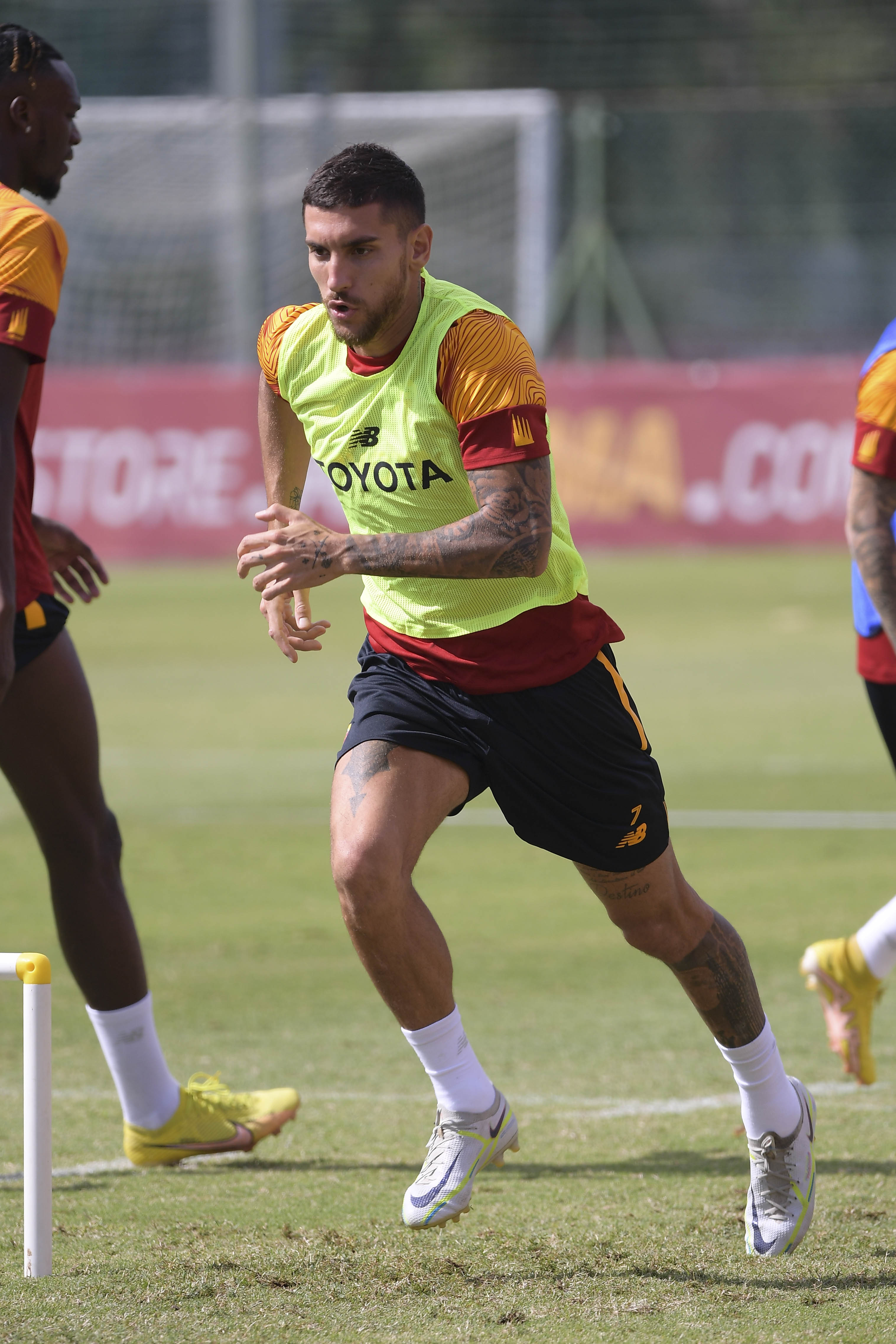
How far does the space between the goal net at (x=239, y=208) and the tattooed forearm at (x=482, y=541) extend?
21995mm

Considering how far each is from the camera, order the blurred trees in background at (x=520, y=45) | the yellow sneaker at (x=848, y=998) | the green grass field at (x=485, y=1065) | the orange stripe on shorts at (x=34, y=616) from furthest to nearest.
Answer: the blurred trees in background at (x=520, y=45) < the yellow sneaker at (x=848, y=998) < the orange stripe on shorts at (x=34, y=616) < the green grass field at (x=485, y=1065)

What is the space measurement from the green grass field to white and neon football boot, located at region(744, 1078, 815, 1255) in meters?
→ 0.06

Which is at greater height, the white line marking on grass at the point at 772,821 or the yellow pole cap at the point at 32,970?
the yellow pole cap at the point at 32,970

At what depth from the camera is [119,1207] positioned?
422 centimetres

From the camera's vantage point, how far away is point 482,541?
367cm

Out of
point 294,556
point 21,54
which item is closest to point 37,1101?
point 294,556

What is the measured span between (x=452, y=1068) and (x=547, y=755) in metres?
0.70

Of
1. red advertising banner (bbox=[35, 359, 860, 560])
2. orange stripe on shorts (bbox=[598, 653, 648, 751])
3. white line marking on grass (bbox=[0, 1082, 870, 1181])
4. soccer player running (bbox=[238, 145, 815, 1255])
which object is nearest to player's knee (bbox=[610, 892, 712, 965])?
soccer player running (bbox=[238, 145, 815, 1255])

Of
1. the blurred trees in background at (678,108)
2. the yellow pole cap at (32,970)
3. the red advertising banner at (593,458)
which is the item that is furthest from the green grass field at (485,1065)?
the blurred trees in background at (678,108)

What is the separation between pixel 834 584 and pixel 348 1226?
18.0 meters

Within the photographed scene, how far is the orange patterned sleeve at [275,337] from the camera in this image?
4.10 meters

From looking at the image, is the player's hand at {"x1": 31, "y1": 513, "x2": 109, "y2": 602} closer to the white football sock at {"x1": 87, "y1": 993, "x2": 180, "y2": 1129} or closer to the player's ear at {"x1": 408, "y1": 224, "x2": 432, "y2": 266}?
the white football sock at {"x1": 87, "y1": 993, "x2": 180, "y2": 1129}

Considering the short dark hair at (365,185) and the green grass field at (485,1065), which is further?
the short dark hair at (365,185)

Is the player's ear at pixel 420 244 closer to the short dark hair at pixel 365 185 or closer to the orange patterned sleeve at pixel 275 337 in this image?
the short dark hair at pixel 365 185
